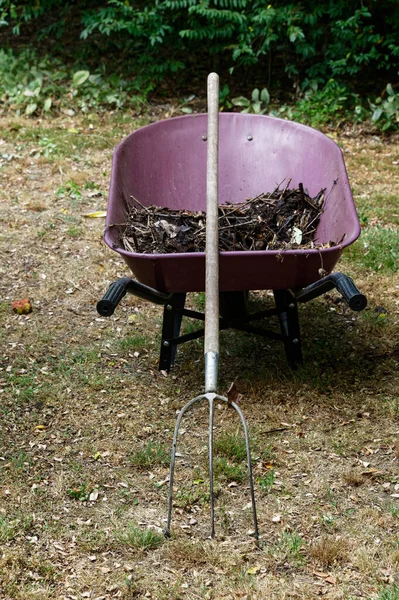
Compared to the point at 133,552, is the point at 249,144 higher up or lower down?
higher up

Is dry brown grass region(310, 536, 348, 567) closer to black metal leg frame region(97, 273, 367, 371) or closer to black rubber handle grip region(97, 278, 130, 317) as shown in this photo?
black metal leg frame region(97, 273, 367, 371)

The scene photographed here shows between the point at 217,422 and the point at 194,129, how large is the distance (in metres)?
1.67

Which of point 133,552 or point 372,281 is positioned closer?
point 133,552

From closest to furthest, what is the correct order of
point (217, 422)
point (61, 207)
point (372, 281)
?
point (217, 422), point (372, 281), point (61, 207)

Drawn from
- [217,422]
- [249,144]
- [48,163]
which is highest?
[249,144]

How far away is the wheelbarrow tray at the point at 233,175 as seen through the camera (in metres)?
3.35

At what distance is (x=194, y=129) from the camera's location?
14.1 ft

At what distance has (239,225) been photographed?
370cm

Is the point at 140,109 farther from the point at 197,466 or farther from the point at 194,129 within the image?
the point at 197,466

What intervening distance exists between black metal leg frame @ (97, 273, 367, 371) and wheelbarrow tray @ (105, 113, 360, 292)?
0.06 meters

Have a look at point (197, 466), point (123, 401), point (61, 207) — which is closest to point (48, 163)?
point (61, 207)

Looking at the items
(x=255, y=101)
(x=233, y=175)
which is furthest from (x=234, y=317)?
(x=255, y=101)

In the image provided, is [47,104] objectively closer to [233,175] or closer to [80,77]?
[80,77]

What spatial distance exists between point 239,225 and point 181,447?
106 cm
